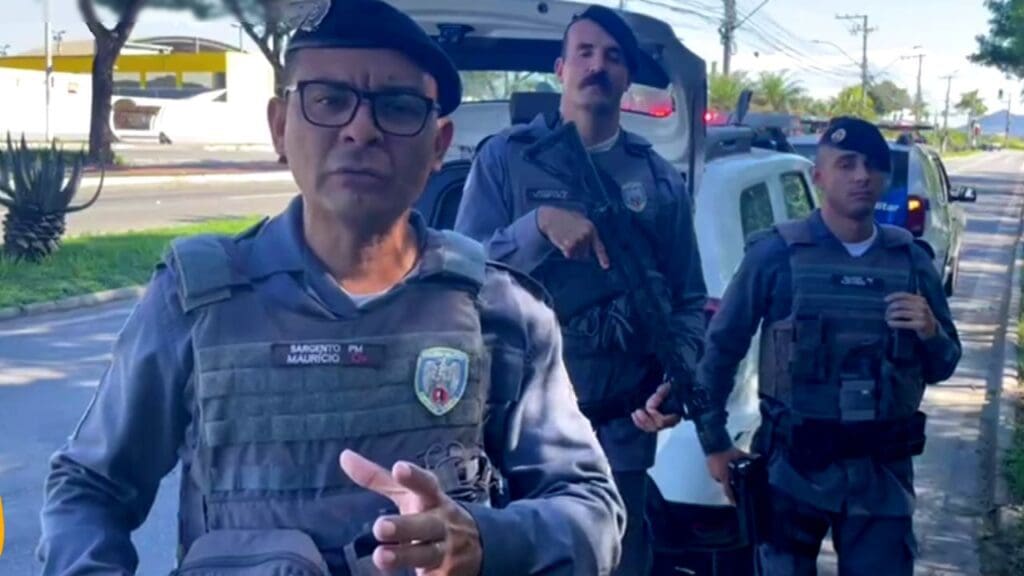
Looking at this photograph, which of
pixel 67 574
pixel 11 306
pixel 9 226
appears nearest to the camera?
pixel 67 574

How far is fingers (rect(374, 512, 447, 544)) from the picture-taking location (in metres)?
1.58

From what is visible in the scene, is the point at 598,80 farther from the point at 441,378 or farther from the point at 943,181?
the point at 943,181

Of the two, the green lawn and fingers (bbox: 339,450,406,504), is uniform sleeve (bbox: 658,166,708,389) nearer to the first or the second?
fingers (bbox: 339,450,406,504)

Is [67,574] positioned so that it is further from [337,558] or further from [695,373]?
[695,373]

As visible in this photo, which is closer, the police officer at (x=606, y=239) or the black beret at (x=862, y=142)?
the police officer at (x=606, y=239)

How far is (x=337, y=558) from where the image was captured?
181cm

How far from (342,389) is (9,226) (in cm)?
1346

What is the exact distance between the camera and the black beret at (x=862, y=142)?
156 inches

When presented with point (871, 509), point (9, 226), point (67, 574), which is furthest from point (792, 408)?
point (9, 226)

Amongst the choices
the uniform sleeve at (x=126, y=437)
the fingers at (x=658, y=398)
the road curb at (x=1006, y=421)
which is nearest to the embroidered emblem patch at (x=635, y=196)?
the fingers at (x=658, y=398)

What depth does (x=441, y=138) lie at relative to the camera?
6.91ft

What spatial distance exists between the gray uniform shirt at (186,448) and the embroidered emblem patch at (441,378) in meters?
0.10

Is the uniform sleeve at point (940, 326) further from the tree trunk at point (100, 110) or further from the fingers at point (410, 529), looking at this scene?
the tree trunk at point (100, 110)

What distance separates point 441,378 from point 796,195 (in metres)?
4.52
